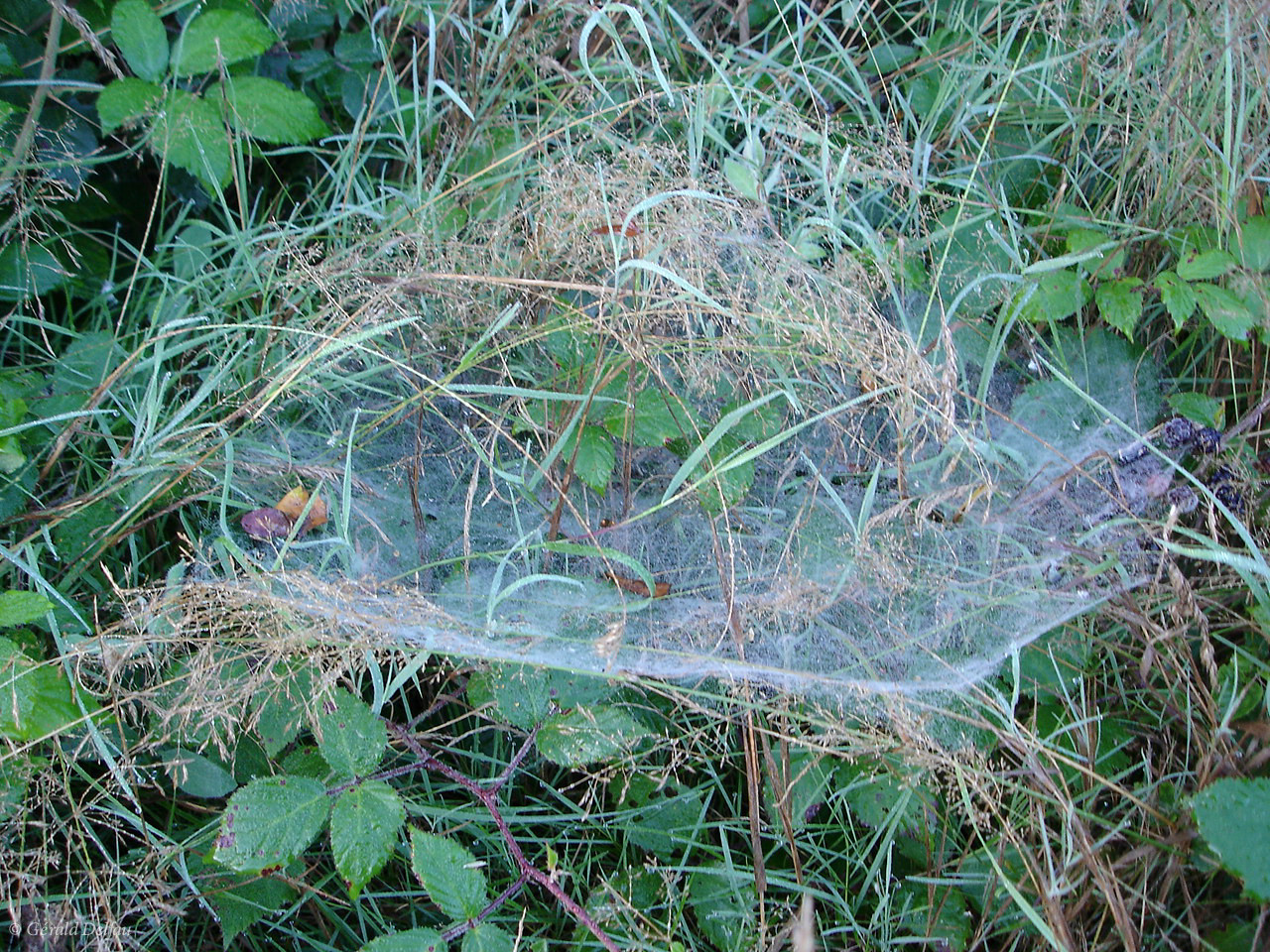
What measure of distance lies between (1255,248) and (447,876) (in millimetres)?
1855

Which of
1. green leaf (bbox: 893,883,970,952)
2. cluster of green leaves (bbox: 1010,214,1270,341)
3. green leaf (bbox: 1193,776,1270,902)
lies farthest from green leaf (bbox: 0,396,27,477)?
green leaf (bbox: 1193,776,1270,902)

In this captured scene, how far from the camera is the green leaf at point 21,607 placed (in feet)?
4.24

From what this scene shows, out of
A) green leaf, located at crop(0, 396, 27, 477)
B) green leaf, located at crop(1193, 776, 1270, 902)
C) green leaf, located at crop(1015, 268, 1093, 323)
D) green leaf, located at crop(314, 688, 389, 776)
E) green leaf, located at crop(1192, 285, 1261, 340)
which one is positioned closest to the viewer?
green leaf, located at crop(1193, 776, 1270, 902)

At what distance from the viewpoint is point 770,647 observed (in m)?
1.46

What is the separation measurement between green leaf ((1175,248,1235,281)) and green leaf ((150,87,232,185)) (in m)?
1.89

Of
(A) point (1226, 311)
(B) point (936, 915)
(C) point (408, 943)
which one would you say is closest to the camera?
(C) point (408, 943)

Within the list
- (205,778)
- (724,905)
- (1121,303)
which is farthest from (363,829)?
(1121,303)

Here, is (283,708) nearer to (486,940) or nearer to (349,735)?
(349,735)

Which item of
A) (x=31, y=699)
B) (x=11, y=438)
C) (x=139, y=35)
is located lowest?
(x=31, y=699)

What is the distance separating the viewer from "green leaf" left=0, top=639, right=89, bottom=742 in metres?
1.26

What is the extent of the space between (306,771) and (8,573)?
64 cm

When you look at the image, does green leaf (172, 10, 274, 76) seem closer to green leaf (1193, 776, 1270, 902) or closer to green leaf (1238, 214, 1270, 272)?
green leaf (1238, 214, 1270, 272)

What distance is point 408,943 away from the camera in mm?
1243

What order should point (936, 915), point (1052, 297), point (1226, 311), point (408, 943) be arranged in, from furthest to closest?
point (1052, 297) < point (1226, 311) < point (936, 915) < point (408, 943)
